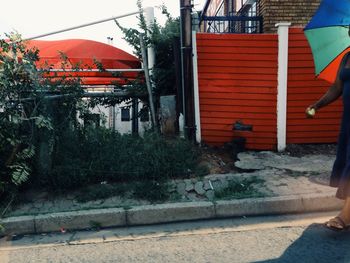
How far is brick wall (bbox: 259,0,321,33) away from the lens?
8406mm

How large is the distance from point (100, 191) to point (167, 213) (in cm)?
99

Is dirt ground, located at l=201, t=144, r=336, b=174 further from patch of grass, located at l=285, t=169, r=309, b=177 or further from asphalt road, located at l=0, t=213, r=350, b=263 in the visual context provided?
asphalt road, located at l=0, t=213, r=350, b=263

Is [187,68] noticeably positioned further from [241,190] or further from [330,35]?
[330,35]

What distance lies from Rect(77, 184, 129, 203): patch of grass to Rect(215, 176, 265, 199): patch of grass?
124cm

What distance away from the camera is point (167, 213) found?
15.5 feet

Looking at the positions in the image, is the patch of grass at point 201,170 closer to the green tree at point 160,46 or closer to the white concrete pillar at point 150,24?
the green tree at point 160,46

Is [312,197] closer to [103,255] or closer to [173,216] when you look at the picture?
[173,216]

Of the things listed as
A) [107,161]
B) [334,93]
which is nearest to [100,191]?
[107,161]

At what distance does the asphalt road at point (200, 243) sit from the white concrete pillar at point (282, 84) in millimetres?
2665

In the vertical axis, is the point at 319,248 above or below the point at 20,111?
below

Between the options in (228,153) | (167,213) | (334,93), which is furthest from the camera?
(228,153)

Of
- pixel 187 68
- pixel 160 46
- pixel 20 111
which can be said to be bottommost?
pixel 20 111

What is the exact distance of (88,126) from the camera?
596cm

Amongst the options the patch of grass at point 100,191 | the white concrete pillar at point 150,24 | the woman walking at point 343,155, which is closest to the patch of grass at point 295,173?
the woman walking at point 343,155
